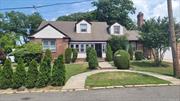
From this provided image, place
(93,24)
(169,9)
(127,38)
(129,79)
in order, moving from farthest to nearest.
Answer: (93,24)
(127,38)
(169,9)
(129,79)

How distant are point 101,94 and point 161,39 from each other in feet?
50.5

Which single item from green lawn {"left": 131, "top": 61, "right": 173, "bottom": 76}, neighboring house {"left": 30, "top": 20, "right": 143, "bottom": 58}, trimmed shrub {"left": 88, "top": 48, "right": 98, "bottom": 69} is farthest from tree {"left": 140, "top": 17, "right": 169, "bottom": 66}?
neighboring house {"left": 30, "top": 20, "right": 143, "bottom": 58}

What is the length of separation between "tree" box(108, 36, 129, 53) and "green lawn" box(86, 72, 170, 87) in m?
15.4

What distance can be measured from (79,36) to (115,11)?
21.1 metres

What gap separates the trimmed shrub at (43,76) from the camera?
49.0 ft

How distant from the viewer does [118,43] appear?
112 ft

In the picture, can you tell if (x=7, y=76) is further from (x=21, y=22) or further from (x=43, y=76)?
(x=21, y=22)

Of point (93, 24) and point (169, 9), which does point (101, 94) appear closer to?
point (169, 9)

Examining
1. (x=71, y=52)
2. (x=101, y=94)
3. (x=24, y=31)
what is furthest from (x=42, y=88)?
(x=24, y=31)

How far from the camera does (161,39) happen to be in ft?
87.1

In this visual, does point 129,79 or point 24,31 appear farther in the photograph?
point 24,31

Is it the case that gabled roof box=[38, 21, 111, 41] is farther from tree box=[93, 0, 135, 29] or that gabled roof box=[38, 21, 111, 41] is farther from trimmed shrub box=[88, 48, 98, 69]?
tree box=[93, 0, 135, 29]

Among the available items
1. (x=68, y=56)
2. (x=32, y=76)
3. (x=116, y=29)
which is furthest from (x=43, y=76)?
(x=116, y=29)

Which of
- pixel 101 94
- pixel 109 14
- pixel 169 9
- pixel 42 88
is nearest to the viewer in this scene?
pixel 101 94
